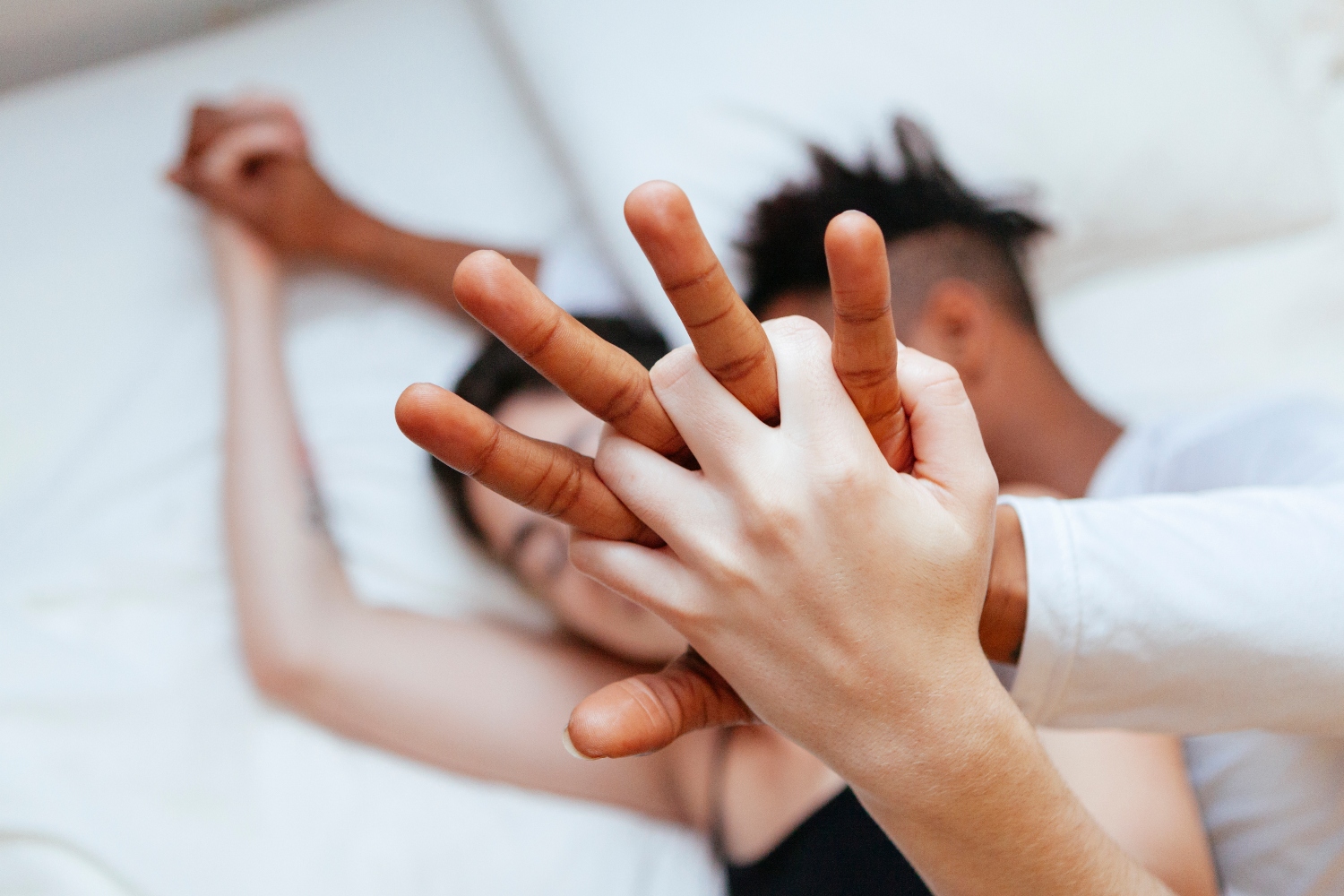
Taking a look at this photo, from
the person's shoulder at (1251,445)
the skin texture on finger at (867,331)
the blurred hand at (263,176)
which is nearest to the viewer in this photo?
the skin texture on finger at (867,331)

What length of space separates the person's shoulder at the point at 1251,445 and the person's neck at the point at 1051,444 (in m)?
0.05

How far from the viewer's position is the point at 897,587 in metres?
0.45

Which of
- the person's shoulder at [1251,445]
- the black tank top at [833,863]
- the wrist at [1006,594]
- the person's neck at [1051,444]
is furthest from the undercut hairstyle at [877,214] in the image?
the black tank top at [833,863]

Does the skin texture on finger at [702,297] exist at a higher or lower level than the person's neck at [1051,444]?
higher

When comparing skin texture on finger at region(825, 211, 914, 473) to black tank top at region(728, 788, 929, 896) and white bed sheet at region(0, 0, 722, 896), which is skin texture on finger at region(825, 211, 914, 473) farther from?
white bed sheet at region(0, 0, 722, 896)

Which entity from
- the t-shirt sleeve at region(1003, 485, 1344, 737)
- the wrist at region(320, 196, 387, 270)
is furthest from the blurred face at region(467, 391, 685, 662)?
the t-shirt sleeve at region(1003, 485, 1344, 737)

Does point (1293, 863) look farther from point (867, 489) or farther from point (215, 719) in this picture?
point (215, 719)

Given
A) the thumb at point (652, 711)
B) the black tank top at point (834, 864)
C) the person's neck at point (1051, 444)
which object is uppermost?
the thumb at point (652, 711)

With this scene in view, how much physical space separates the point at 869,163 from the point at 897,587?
632 millimetres

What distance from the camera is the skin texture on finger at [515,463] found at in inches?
17.0

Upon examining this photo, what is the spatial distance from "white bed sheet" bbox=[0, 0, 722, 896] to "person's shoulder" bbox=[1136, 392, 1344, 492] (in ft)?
1.95

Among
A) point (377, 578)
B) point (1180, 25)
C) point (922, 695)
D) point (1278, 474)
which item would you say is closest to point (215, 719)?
point (377, 578)

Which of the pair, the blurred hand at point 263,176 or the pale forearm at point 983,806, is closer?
the pale forearm at point 983,806

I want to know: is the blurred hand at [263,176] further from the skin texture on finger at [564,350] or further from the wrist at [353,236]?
the skin texture on finger at [564,350]
